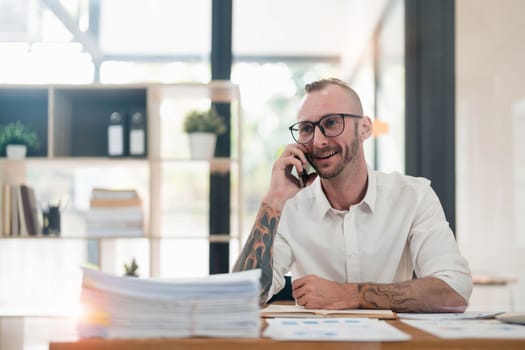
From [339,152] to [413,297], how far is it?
2.03ft

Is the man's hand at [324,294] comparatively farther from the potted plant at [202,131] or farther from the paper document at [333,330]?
the potted plant at [202,131]

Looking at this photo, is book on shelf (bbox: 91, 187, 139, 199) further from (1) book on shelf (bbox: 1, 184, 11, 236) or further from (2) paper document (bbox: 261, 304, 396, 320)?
(2) paper document (bbox: 261, 304, 396, 320)

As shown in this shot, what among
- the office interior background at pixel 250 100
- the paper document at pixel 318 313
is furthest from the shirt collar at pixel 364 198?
the office interior background at pixel 250 100

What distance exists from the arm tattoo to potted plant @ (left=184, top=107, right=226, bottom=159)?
1510mm

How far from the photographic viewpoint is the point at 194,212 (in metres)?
3.68

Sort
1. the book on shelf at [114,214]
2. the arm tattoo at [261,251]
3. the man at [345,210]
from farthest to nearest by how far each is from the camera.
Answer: the book on shelf at [114,214], the man at [345,210], the arm tattoo at [261,251]

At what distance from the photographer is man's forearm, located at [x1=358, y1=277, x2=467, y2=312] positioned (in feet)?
5.67

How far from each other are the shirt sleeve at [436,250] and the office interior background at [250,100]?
4.63 ft

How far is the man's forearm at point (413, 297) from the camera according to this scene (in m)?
1.73

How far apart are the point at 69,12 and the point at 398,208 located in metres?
2.33

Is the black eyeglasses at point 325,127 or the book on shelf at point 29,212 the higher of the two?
the black eyeglasses at point 325,127

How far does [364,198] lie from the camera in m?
2.24

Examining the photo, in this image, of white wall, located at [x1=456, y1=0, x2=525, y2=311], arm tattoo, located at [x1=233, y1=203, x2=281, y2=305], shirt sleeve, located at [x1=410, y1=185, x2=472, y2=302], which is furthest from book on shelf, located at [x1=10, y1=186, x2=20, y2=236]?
white wall, located at [x1=456, y1=0, x2=525, y2=311]

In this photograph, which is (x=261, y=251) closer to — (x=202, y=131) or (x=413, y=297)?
(x=413, y=297)
